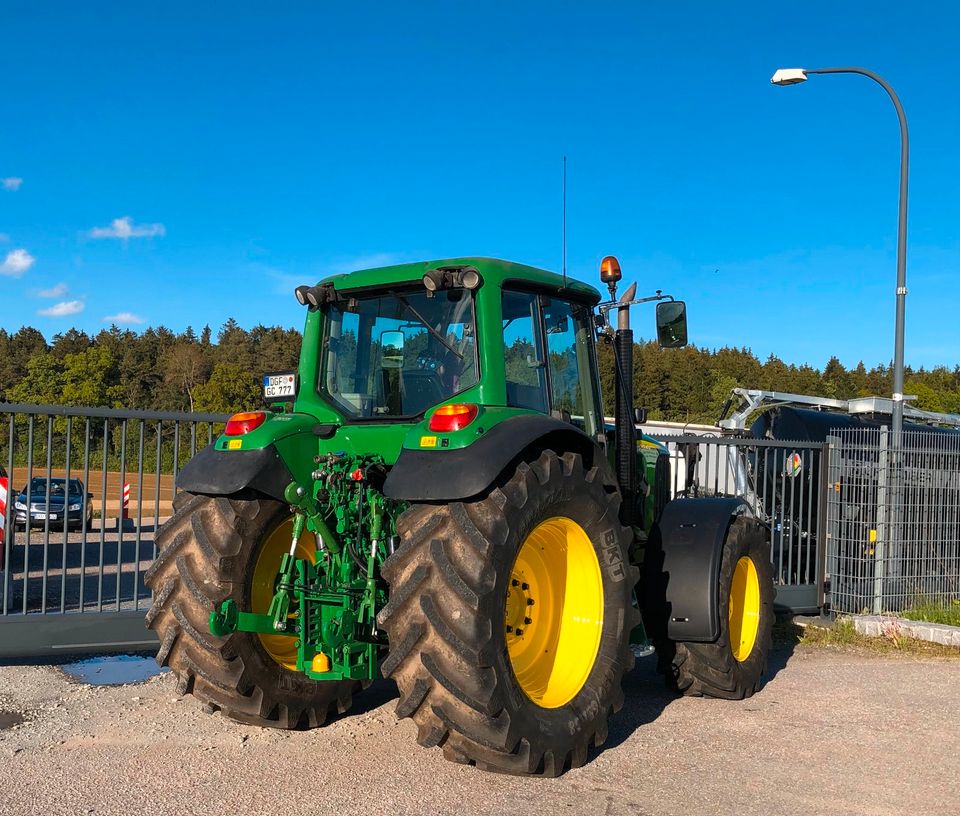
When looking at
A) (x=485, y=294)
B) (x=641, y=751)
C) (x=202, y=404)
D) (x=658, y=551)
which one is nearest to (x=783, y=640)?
(x=658, y=551)

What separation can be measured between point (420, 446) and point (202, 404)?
66142 mm

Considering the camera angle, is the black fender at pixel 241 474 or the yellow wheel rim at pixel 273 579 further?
the yellow wheel rim at pixel 273 579

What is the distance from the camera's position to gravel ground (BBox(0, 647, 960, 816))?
4.18 m

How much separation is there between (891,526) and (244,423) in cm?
685

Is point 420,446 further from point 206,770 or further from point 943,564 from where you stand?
point 943,564

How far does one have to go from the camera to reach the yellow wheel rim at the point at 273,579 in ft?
16.9

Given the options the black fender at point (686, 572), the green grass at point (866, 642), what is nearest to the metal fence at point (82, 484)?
the black fender at point (686, 572)

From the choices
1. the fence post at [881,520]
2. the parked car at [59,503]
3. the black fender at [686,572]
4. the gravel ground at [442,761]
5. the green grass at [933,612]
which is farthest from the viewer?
the fence post at [881,520]

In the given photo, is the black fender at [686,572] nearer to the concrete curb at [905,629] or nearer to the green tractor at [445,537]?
the green tractor at [445,537]

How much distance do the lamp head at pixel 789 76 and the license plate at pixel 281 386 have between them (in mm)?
7423

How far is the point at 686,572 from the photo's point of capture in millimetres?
5891

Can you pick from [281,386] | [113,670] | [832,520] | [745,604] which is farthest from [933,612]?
[113,670]

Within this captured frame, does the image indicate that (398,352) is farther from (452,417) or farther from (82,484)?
Result: (82,484)

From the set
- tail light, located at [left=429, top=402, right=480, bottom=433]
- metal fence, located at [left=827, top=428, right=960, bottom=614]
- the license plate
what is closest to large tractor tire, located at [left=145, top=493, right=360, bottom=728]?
Result: the license plate
